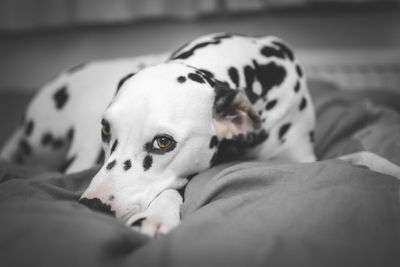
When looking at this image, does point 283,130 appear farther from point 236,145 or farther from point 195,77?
point 195,77

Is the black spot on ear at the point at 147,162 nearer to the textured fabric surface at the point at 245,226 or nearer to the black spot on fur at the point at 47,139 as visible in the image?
the textured fabric surface at the point at 245,226

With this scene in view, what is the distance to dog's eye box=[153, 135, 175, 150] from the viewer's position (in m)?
0.96

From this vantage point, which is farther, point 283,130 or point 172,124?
point 283,130

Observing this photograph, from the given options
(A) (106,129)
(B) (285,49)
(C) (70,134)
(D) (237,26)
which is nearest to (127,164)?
(A) (106,129)

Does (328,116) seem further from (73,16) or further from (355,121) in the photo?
(73,16)

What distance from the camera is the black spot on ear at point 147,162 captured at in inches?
37.8

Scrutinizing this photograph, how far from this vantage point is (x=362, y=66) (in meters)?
2.52

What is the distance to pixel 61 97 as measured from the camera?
167cm

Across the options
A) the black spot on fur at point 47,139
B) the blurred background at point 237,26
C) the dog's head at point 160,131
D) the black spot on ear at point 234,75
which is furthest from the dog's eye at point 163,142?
the blurred background at point 237,26

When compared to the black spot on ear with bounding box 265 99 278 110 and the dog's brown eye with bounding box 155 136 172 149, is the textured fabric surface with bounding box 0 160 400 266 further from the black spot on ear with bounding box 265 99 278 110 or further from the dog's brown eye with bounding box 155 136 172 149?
the black spot on ear with bounding box 265 99 278 110

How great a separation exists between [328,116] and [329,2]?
41.7 inches

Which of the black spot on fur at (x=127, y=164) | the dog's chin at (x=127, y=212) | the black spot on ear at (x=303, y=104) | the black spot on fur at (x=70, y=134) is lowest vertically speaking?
the black spot on fur at (x=70, y=134)

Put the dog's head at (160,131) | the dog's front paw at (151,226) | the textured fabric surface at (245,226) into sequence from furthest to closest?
the dog's head at (160,131) < the dog's front paw at (151,226) < the textured fabric surface at (245,226)

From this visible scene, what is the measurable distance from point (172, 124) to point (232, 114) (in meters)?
0.22
